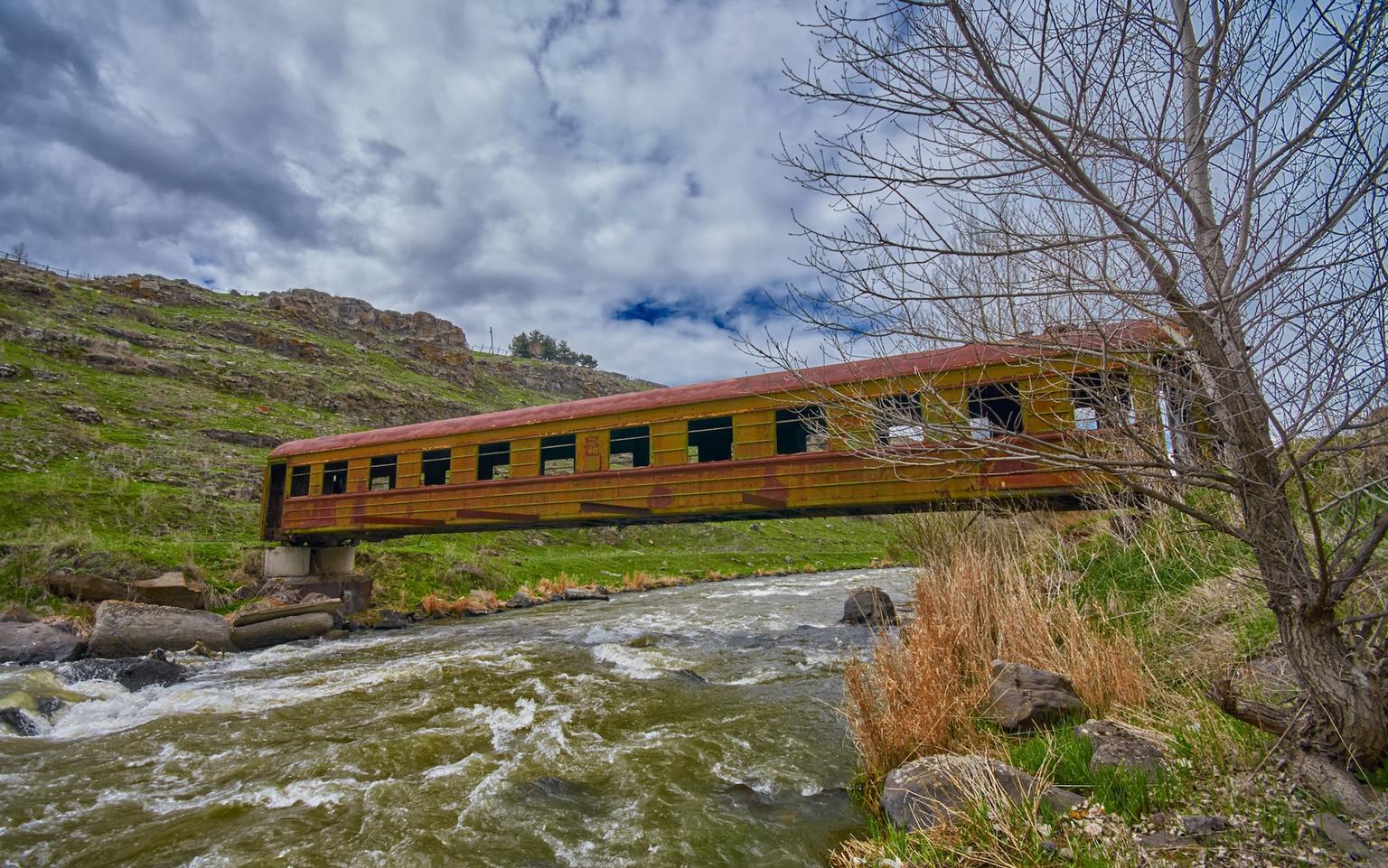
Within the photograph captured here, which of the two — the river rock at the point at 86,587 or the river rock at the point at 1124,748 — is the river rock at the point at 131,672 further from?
the river rock at the point at 1124,748

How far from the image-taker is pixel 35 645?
9.36m

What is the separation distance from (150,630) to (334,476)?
5.84m

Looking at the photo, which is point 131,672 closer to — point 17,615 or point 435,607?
point 17,615

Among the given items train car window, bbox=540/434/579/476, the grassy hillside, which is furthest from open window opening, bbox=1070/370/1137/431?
the grassy hillside

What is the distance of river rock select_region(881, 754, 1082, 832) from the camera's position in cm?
319

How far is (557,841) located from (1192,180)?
4.67m

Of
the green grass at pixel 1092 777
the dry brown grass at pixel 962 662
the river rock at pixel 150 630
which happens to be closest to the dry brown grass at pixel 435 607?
the river rock at pixel 150 630

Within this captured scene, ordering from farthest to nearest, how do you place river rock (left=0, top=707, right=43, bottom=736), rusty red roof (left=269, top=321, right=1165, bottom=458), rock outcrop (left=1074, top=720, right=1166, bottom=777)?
rusty red roof (left=269, top=321, right=1165, bottom=458)
river rock (left=0, top=707, right=43, bottom=736)
rock outcrop (left=1074, top=720, right=1166, bottom=777)

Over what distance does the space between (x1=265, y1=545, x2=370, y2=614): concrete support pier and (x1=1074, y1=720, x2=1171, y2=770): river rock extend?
Result: 14800 mm

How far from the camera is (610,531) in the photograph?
3344 cm

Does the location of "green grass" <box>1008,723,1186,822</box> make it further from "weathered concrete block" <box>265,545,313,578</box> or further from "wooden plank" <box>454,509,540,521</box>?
"weathered concrete block" <box>265,545,313,578</box>

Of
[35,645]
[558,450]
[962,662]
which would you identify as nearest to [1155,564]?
[962,662]

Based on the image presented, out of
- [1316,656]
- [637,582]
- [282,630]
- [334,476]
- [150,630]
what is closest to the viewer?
[1316,656]

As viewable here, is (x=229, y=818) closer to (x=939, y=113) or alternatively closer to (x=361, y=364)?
(x=939, y=113)
